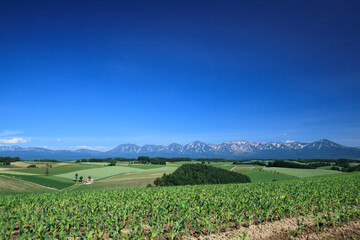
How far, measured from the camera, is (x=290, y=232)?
887 centimetres

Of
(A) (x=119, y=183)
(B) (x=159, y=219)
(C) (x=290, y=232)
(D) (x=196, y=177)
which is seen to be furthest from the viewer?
(D) (x=196, y=177)

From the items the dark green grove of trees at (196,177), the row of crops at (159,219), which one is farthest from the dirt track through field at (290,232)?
the dark green grove of trees at (196,177)

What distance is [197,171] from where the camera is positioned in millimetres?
66312

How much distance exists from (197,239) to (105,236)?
430cm

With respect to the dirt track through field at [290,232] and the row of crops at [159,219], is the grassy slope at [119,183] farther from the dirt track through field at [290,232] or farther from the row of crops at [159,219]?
the dirt track through field at [290,232]

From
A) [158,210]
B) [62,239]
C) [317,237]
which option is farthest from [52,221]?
[317,237]

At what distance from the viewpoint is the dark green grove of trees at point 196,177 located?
2251 inches

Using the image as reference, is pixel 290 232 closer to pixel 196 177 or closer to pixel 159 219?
pixel 159 219

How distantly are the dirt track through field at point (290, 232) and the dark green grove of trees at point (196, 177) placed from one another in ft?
158

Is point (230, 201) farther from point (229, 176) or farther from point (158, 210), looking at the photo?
point (229, 176)

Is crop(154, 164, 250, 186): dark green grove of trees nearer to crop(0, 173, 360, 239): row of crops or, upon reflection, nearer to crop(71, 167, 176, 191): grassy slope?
crop(71, 167, 176, 191): grassy slope

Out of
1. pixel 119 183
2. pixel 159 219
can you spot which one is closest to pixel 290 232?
pixel 159 219

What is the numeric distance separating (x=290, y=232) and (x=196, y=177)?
181 feet

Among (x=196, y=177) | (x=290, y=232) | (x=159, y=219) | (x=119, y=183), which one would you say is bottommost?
(x=119, y=183)
